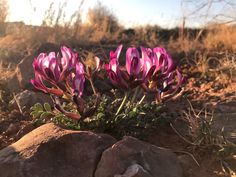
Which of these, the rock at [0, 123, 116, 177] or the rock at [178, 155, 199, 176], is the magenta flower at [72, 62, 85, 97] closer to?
the rock at [0, 123, 116, 177]

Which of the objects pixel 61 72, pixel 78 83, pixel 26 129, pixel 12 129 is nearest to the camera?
pixel 78 83

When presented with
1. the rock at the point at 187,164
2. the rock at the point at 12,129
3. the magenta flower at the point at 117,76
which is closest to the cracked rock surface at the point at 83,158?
the rock at the point at 187,164

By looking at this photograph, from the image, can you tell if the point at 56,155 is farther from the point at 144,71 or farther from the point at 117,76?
the point at 144,71

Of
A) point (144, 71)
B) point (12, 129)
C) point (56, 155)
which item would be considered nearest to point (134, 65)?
point (144, 71)

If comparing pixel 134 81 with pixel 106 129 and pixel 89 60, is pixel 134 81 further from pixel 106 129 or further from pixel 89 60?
pixel 89 60

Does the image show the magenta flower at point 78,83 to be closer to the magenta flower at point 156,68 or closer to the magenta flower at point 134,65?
the magenta flower at point 134,65

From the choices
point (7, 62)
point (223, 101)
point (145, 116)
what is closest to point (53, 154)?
point (145, 116)
